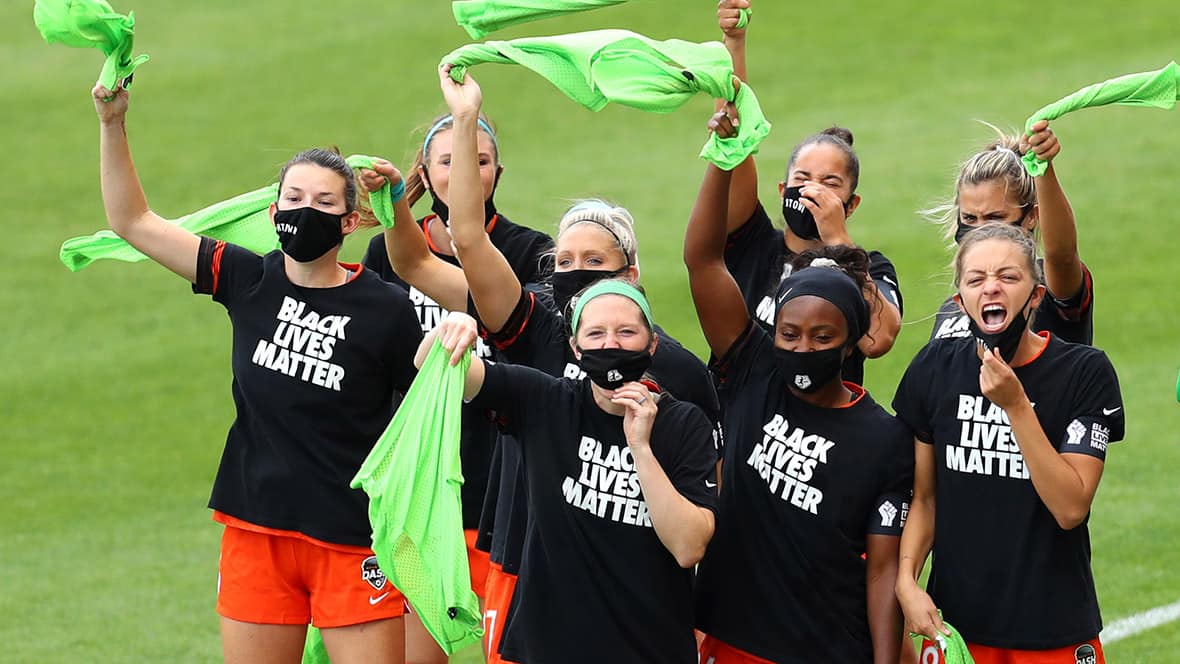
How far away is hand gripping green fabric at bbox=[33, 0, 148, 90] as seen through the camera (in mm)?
5652

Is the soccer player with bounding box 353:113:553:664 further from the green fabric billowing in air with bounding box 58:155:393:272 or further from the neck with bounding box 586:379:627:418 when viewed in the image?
the neck with bounding box 586:379:627:418

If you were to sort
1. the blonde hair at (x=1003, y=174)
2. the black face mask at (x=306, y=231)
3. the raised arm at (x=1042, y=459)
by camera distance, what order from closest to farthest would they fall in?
1. the raised arm at (x=1042, y=459)
2. the black face mask at (x=306, y=231)
3. the blonde hair at (x=1003, y=174)

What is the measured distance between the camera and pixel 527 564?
5.15m

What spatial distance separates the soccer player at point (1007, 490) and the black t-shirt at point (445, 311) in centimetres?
214

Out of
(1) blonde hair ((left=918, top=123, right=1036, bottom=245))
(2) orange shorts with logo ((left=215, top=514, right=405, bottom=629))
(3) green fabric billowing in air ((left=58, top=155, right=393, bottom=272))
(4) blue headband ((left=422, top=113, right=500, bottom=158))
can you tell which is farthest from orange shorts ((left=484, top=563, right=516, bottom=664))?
(1) blonde hair ((left=918, top=123, right=1036, bottom=245))

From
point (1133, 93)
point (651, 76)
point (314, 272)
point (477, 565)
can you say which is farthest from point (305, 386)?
point (1133, 93)

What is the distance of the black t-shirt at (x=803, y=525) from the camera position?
5148 mm

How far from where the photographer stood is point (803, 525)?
204 inches

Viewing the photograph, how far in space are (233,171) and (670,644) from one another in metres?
14.3

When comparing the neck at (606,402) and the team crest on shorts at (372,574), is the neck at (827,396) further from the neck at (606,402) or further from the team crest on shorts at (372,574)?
the team crest on shorts at (372,574)

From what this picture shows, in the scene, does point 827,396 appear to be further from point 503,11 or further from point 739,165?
point 503,11

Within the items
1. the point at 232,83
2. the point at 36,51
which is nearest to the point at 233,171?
the point at 232,83

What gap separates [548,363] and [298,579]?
119cm

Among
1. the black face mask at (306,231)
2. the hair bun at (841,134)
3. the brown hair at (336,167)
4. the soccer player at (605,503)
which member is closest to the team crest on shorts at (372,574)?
→ the soccer player at (605,503)
